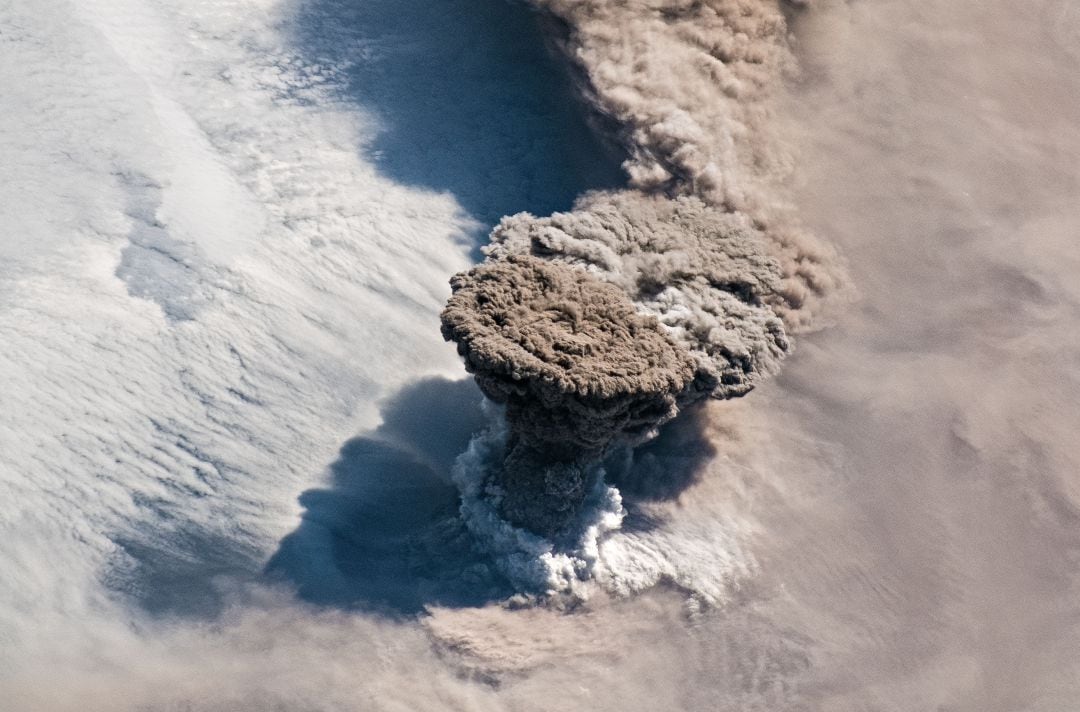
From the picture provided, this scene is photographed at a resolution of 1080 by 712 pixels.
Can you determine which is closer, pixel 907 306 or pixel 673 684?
pixel 673 684

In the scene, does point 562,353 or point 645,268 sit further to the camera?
point 645,268

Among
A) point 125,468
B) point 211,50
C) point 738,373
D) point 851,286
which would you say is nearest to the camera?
point 738,373

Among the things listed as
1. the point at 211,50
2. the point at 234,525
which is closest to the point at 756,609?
the point at 234,525

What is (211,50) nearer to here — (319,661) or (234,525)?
(234,525)

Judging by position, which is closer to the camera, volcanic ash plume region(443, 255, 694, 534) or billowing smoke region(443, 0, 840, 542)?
volcanic ash plume region(443, 255, 694, 534)

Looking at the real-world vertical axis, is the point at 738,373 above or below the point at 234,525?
above

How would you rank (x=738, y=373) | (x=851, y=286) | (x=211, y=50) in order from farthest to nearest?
(x=211, y=50)
(x=851, y=286)
(x=738, y=373)

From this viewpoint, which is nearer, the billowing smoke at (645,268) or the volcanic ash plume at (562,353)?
the volcanic ash plume at (562,353)

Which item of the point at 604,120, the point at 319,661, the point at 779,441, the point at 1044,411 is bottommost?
the point at 319,661
